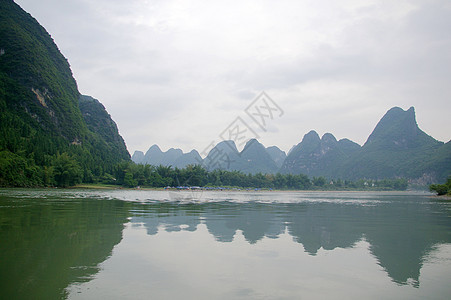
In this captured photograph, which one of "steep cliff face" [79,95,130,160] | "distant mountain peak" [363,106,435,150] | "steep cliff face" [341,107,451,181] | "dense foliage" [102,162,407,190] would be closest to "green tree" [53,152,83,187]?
"dense foliage" [102,162,407,190]

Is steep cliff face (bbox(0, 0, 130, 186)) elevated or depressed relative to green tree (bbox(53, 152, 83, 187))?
elevated

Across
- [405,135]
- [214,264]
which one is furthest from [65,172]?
[405,135]

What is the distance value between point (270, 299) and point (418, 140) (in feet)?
692

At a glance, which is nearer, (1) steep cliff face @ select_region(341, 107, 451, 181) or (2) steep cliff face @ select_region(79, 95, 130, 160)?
(2) steep cliff face @ select_region(79, 95, 130, 160)

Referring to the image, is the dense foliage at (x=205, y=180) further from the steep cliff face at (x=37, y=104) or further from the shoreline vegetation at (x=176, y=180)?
the steep cliff face at (x=37, y=104)

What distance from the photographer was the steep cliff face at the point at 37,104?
69.1m

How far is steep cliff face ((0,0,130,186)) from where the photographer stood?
227ft

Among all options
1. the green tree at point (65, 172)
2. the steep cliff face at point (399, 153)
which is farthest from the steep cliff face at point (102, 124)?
the steep cliff face at point (399, 153)

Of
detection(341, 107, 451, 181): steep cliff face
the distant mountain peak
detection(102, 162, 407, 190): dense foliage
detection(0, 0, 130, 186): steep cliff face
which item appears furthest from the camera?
the distant mountain peak

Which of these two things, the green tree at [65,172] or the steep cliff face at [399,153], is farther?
the steep cliff face at [399,153]

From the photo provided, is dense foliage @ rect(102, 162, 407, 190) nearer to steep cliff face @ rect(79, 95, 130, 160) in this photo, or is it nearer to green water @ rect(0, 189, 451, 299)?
steep cliff face @ rect(79, 95, 130, 160)

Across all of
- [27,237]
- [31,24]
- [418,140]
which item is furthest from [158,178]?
[418,140]

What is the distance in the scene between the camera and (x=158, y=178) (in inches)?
3442

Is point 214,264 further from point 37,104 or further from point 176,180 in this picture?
point 37,104
